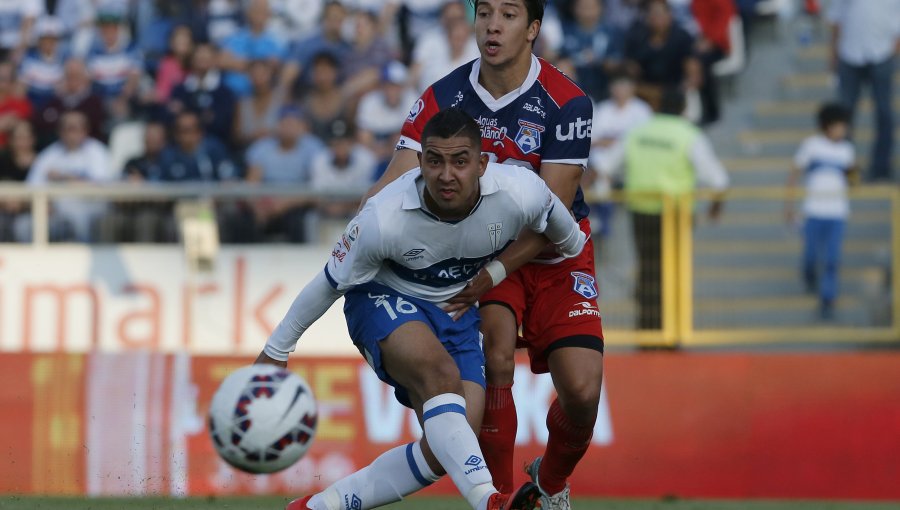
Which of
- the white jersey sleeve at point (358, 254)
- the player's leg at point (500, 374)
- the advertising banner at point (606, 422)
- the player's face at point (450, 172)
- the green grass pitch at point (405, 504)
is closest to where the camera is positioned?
the player's face at point (450, 172)

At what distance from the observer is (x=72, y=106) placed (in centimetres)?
1583

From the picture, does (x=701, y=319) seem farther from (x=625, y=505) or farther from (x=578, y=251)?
(x=578, y=251)

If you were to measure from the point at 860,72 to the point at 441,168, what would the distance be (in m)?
9.88

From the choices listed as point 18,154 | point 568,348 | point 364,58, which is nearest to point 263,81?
point 364,58

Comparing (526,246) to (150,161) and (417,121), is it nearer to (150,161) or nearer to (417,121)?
(417,121)

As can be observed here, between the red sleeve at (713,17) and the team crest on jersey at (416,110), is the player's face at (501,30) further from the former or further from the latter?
the red sleeve at (713,17)

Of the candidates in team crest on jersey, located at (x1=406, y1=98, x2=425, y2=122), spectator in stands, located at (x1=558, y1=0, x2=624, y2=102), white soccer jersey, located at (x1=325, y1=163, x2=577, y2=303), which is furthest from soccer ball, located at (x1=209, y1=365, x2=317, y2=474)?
spectator in stands, located at (x1=558, y1=0, x2=624, y2=102)

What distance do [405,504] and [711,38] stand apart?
800cm

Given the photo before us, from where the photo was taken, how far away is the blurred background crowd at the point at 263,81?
587 inches

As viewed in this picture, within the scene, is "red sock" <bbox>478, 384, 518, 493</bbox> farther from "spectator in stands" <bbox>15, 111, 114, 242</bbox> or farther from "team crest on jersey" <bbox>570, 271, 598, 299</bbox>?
"spectator in stands" <bbox>15, 111, 114, 242</bbox>

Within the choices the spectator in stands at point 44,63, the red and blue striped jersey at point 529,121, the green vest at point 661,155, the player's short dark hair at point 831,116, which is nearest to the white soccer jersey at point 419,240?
the red and blue striped jersey at point 529,121

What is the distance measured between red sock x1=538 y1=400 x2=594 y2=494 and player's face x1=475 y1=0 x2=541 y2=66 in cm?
185

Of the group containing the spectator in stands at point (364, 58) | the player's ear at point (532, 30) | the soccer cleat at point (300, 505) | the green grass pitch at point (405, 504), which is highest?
the spectator in stands at point (364, 58)

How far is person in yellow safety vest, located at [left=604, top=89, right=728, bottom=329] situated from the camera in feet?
45.4
